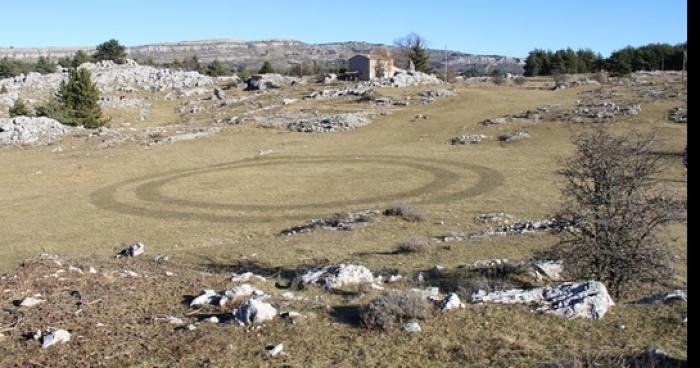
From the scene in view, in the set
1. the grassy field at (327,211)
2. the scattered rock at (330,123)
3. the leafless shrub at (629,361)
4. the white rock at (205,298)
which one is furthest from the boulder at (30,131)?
the leafless shrub at (629,361)

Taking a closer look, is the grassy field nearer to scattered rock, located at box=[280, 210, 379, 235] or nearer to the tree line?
scattered rock, located at box=[280, 210, 379, 235]

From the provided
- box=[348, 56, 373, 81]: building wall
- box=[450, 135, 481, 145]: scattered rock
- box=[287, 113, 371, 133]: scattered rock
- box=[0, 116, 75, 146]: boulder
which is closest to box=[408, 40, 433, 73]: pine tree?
box=[348, 56, 373, 81]: building wall

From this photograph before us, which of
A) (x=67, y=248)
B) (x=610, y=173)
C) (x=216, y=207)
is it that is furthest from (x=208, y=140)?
(x=610, y=173)

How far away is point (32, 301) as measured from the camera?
12.3 metres

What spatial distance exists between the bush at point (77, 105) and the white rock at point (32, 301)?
62.1 metres

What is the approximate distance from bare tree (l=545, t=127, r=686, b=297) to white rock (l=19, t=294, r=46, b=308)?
12.8 metres

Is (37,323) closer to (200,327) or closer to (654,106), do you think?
(200,327)

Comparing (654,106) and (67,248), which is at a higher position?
(654,106)

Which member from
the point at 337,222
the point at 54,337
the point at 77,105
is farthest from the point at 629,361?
the point at 77,105

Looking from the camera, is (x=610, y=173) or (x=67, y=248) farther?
(x=67, y=248)

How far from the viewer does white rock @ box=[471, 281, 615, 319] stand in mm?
11102

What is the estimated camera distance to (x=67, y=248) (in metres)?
26.0

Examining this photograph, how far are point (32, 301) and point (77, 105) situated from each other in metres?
66.9

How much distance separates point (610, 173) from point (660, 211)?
2.10 m
